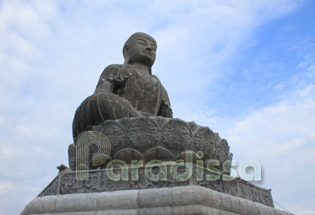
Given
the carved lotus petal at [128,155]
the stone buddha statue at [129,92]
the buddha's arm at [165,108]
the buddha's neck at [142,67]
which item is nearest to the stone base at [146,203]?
the carved lotus petal at [128,155]

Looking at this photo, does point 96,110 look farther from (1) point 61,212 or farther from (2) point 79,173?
(1) point 61,212

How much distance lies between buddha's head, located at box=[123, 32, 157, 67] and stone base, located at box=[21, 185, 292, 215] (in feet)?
10.6

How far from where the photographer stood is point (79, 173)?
4148 millimetres

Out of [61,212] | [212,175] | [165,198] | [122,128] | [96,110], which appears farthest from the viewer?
[96,110]

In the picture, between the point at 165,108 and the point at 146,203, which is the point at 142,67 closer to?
the point at 165,108

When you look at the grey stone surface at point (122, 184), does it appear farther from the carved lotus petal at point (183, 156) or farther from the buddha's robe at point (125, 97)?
the buddha's robe at point (125, 97)

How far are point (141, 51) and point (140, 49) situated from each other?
45mm

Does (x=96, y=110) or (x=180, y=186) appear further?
(x=96, y=110)

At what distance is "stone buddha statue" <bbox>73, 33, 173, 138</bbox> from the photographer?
15.7ft

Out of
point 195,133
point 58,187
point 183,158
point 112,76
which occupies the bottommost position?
point 58,187

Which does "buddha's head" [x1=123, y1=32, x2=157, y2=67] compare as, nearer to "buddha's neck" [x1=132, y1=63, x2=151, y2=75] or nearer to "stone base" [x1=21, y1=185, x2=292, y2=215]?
"buddha's neck" [x1=132, y1=63, x2=151, y2=75]

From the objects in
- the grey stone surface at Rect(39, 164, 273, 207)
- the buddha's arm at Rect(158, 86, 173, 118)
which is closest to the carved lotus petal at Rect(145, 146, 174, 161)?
the grey stone surface at Rect(39, 164, 273, 207)

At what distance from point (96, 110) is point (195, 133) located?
54.9 inches

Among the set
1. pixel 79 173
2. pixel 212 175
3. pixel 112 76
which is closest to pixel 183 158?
pixel 212 175
